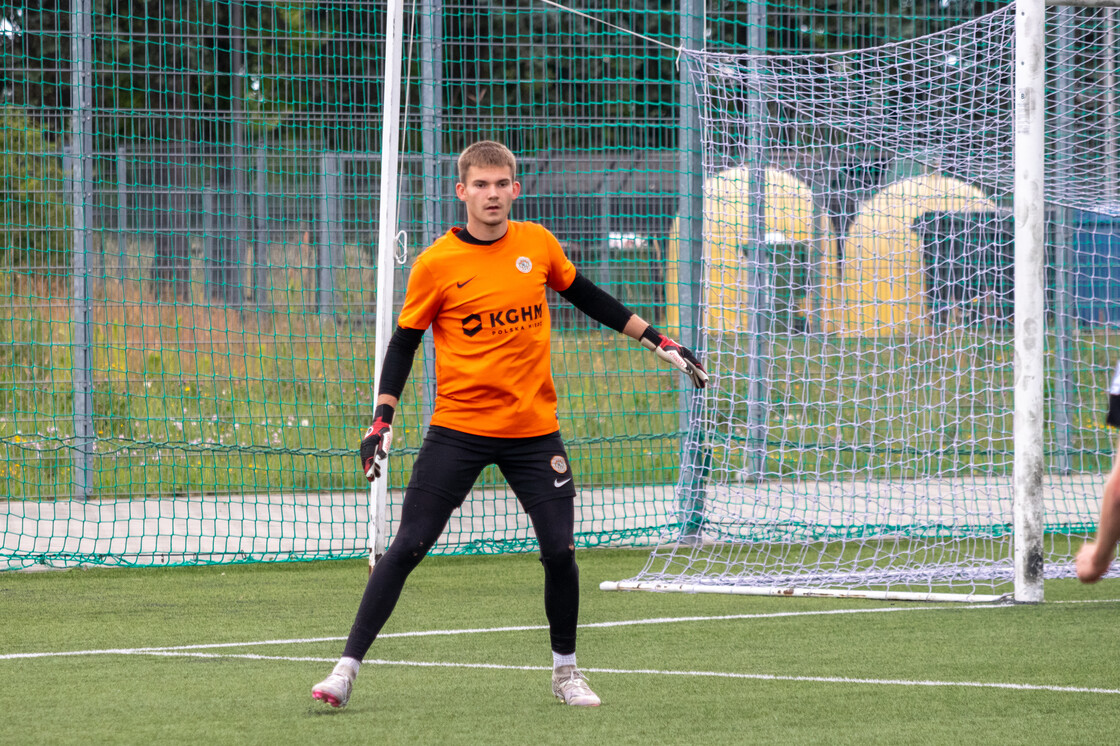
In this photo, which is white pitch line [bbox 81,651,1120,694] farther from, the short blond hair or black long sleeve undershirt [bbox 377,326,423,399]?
the short blond hair

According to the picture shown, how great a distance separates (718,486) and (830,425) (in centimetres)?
88

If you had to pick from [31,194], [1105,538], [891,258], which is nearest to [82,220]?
[31,194]

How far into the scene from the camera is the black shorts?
4.27 meters

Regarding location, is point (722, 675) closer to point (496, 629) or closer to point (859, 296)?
point (496, 629)

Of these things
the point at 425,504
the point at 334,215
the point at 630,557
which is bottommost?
the point at 630,557

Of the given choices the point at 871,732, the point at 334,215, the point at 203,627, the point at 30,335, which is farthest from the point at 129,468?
the point at 871,732

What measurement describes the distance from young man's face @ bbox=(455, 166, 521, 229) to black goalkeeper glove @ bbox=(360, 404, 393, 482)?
723mm

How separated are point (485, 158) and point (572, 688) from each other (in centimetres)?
179

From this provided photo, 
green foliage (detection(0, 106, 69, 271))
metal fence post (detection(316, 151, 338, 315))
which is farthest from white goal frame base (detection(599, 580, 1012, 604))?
green foliage (detection(0, 106, 69, 271))

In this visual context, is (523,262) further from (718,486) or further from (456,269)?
(718,486)

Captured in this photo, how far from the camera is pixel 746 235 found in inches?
314

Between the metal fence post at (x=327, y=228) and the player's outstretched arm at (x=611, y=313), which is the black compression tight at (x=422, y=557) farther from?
the metal fence post at (x=327, y=228)

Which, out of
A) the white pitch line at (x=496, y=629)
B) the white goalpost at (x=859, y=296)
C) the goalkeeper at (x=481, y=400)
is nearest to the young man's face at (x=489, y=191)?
the goalkeeper at (x=481, y=400)

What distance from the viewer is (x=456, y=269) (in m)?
4.29
